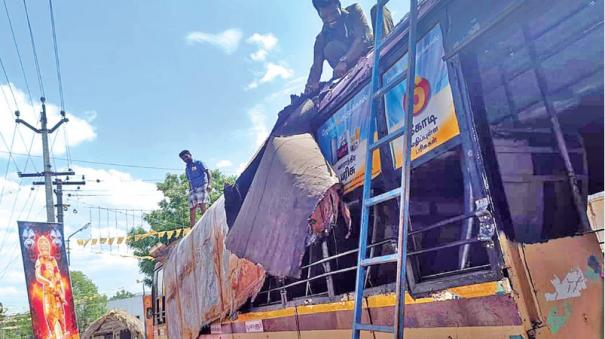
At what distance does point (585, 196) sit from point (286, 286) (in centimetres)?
233

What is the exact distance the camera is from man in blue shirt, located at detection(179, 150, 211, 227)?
9.43 m

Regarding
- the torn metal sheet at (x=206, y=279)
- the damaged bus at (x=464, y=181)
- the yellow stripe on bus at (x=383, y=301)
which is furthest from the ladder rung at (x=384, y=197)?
the torn metal sheet at (x=206, y=279)

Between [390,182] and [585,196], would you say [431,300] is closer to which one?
[390,182]

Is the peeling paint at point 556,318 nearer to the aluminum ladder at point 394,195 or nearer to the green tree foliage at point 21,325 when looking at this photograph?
the aluminum ladder at point 394,195

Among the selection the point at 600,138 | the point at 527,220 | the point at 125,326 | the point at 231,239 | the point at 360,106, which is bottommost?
the point at 125,326

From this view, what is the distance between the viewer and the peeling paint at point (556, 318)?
1865mm

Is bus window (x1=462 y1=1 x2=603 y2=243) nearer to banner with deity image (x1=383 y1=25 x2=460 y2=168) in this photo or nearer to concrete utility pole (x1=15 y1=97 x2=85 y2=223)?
banner with deity image (x1=383 y1=25 x2=460 y2=168)

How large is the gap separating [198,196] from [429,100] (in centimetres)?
759

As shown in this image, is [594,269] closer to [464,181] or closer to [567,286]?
[567,286]

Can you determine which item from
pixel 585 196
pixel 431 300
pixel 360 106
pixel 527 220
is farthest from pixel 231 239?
pixel 585 196

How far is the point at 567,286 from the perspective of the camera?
1.96m

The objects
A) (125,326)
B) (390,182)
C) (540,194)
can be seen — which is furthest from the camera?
(125,326)

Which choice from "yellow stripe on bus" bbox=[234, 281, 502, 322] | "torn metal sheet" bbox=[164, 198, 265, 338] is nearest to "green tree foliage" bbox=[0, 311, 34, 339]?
"torn metal sheet" bbox=[164, 198, 265, 338]

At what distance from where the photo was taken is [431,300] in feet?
7.75
